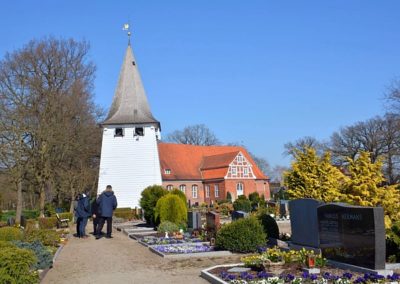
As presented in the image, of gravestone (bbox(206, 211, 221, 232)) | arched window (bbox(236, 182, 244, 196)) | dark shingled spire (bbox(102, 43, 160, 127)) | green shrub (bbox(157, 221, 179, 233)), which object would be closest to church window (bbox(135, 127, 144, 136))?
dark shingled spire (bbox(102, 43, 160, 127))

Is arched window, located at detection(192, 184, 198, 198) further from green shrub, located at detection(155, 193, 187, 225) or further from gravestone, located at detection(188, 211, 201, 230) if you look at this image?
gravestone, located at detection(188, 211, 201, 230)

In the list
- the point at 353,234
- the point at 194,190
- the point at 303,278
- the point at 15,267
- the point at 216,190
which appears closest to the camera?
the point at 15,267

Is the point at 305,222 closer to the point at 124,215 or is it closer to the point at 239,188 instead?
the point at 124,215

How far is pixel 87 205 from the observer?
2067 centimetres

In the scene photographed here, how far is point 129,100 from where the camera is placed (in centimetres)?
4541

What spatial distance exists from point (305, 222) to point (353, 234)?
2.70 metres

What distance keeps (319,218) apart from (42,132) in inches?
973

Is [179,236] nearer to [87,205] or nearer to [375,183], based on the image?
[87,205]

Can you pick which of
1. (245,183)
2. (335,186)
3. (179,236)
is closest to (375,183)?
(335,186)

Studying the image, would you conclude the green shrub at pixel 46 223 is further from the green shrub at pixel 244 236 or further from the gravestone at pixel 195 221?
the green shrub at pixel 244 236

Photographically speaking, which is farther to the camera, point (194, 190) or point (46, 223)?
point (194, 190)

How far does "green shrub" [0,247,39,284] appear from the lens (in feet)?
27.3

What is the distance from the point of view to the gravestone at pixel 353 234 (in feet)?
32.8

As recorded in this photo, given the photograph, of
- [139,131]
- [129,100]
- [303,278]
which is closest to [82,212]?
[303,278]
